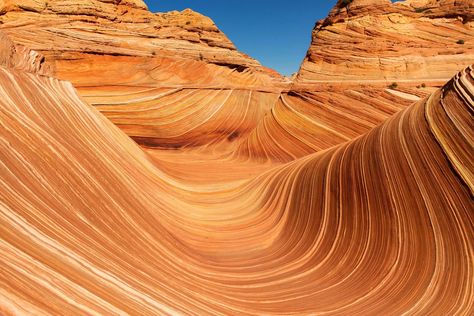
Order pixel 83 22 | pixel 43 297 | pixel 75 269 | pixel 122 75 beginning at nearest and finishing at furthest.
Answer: pixel 43 297 → pixel 75 269 → pixel 122 75 → pixel 83 22

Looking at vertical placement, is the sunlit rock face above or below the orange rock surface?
above

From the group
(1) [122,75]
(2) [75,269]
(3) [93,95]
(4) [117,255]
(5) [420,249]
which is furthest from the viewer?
(1) [122,75]

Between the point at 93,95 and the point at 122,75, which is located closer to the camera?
the point at 93,95

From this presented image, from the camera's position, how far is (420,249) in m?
3.40

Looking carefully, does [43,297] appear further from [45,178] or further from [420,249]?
[420,249]

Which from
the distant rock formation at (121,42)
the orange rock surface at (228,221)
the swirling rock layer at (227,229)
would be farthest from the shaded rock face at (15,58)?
the distant rock formation at (121,42)

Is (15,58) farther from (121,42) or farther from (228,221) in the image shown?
(121,42)

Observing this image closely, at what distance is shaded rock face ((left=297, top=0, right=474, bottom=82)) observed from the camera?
10.6m

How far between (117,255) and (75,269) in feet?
2.00

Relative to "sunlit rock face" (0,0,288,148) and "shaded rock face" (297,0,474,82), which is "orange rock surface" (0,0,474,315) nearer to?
"sunlit rock face" (0,0,288,148)

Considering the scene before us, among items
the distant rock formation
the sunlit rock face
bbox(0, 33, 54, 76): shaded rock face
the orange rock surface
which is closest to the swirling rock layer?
the orange rock surface

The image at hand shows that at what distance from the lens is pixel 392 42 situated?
11445 mm

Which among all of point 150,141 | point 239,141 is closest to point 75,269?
point 150,141

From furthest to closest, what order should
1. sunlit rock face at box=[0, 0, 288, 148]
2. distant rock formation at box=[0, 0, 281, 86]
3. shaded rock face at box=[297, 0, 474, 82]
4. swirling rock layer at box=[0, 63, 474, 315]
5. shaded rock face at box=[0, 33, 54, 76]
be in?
distant rock formation at box=[0, 0, 281, 86] < sunlit rock face at box=[0, 0, 288, 148] < shaded rock face at box=[297, 0, 474, 82] < shaded rock face at box=[0, 33, 54, 76] < swirling rock layer at box=[0, 63, 474, 315]
